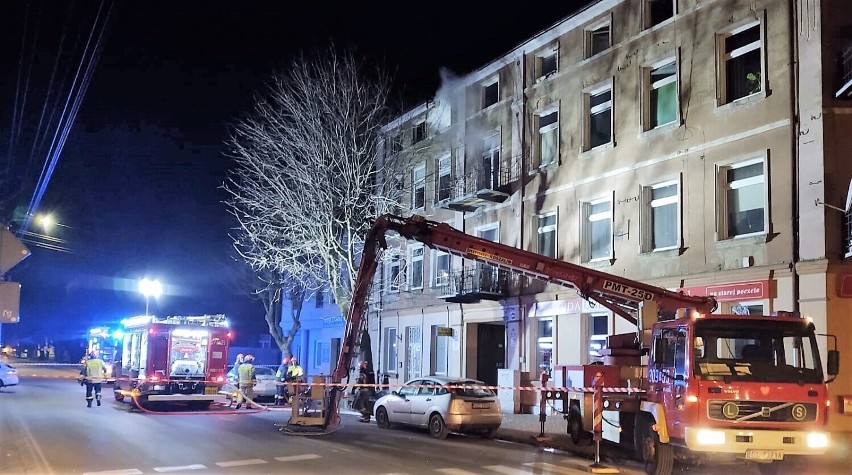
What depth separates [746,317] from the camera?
1104cm

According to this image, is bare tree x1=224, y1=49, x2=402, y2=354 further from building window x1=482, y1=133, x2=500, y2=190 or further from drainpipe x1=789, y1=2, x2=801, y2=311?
drainpipe x1=789, y1=2, x2=801, y2=311

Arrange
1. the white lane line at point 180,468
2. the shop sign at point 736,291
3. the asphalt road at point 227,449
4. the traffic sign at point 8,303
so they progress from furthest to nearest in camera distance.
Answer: the shop sign at point 736,291
the asphalt road at point 227,449
the white lane line at point 180,468
the traffic sign at point 8,303

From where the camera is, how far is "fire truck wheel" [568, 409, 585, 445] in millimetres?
14742

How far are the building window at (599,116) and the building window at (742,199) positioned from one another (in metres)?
4.44

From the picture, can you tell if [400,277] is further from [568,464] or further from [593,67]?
[568,464]

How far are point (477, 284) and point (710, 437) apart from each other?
52.4 ft

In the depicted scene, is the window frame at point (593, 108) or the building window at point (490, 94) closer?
the window frame at point (593, 108)

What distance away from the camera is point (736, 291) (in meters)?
17.7

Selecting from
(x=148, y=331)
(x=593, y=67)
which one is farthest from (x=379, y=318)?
(x=593, y=67)

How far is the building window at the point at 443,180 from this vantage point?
29.5 metres

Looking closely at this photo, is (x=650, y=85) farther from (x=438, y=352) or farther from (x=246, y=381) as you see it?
(x=246, y=381)

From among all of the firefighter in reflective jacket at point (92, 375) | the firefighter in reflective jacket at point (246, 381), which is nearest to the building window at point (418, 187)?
the firefighter in reflective jacket at point (246, 381)

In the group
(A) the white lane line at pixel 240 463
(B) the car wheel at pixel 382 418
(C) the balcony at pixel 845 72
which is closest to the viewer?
(A) the white lane line at pixel 240 463

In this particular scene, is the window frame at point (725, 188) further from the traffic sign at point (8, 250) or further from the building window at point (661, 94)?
the traffic sign at point (8, 250)
